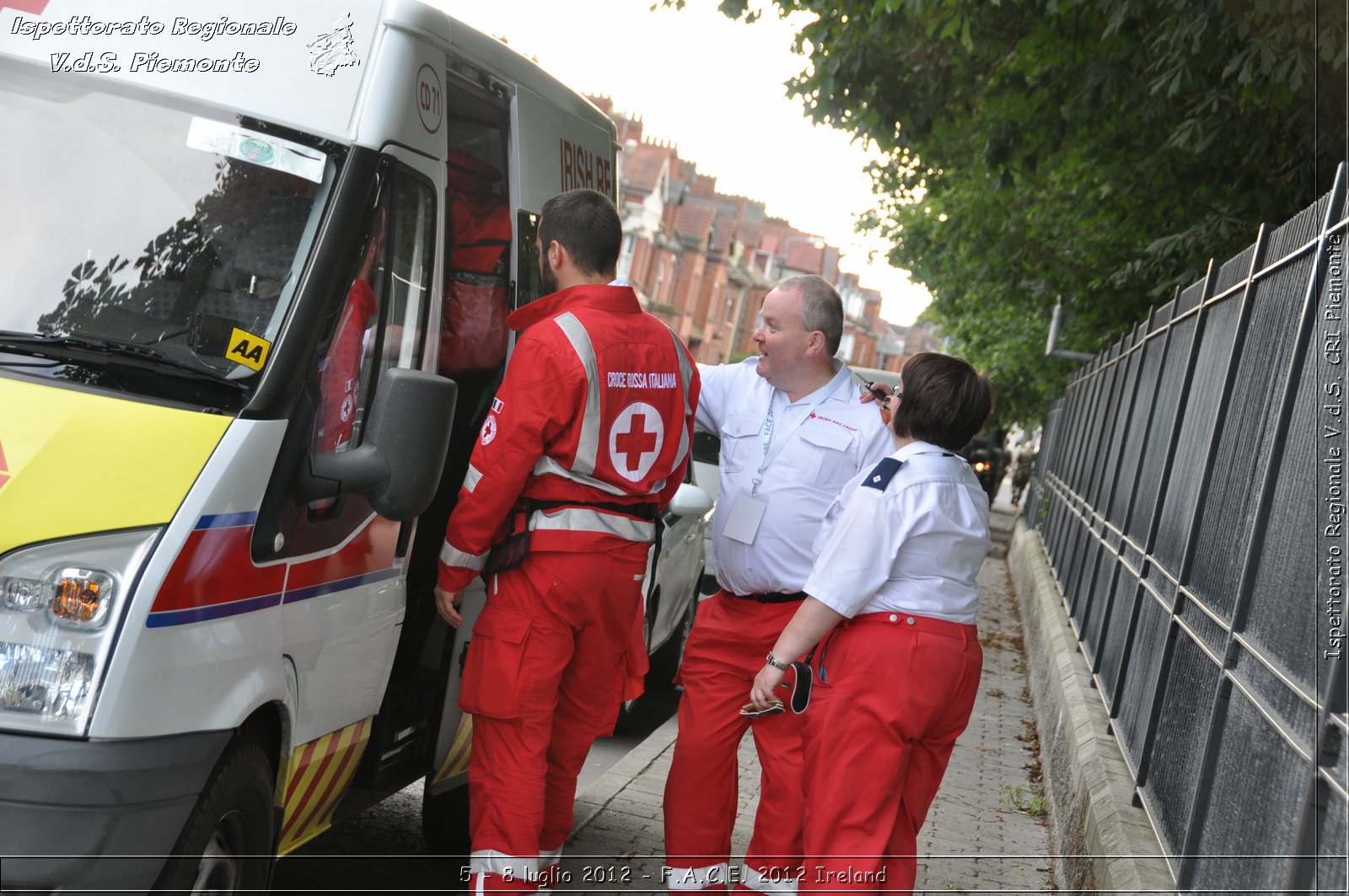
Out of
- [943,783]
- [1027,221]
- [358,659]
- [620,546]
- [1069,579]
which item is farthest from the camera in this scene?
[1027,221]

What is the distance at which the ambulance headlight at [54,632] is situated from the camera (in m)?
2.82

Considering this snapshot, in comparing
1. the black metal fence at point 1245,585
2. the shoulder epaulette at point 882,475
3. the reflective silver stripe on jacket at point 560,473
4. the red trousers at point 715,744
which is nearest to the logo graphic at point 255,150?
the reflective silver stripe on jacket at point 560,473

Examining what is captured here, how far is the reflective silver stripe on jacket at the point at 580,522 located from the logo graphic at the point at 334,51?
1.42 m

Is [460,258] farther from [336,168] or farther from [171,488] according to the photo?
[171,488]

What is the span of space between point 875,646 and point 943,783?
395 cm

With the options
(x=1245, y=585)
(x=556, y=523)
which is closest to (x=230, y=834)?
(x=556, y=523)

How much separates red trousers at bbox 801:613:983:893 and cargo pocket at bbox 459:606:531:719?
3.05 ft

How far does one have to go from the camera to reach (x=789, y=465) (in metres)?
4.69

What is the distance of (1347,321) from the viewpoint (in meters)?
3.41

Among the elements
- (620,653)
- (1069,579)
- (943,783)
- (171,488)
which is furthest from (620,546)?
(1069,579)

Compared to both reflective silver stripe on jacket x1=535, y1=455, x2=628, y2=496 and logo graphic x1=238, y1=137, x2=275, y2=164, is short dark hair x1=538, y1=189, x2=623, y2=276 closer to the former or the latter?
reflective silver stripe on jacket x1=535, y1=455, x2=628, y2=496

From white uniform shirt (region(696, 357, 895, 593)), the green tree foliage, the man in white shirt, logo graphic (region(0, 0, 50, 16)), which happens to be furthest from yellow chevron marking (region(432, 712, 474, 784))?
the green tree foliage

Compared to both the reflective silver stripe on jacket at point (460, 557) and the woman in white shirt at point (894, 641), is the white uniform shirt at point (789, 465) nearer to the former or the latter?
the woman in white shirt at point (894, 641)

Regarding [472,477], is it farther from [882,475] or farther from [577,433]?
[882,475]
